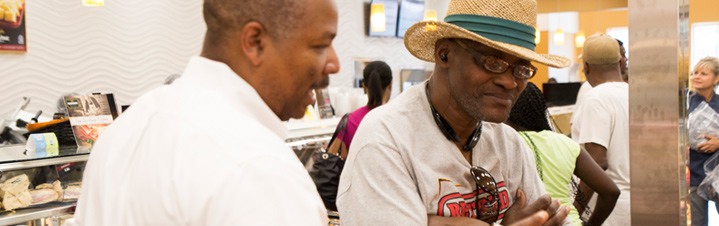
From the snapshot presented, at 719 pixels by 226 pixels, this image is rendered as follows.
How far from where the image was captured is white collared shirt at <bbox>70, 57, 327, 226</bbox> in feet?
2.99

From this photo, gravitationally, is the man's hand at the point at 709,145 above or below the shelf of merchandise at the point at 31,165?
below

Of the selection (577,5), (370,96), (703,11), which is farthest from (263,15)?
(577,5)

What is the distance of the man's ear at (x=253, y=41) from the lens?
1.12 metres

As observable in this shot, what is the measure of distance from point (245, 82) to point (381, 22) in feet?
32.4

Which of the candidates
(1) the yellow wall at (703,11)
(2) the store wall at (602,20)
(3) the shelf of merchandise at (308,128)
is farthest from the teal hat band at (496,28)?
(2) the store wall at (602,20)

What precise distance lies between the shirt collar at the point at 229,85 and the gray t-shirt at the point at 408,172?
2.33 feet

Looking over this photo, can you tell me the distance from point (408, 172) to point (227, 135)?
96cm

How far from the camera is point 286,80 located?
1.16 meters

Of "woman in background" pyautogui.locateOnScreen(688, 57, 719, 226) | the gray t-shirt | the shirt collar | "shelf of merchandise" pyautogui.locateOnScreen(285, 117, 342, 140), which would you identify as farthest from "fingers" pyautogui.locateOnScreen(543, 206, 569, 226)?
"woman in background" pyautogui.locateOnScreen(688, 57, 719, 226)

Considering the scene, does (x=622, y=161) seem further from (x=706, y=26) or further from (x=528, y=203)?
(x=706, y=26)

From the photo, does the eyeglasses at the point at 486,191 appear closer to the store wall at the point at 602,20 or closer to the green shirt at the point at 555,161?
the green shirt at the point at 555,161

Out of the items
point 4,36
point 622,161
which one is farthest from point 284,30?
point 4,36

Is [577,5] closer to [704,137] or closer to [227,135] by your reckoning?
[704,137]

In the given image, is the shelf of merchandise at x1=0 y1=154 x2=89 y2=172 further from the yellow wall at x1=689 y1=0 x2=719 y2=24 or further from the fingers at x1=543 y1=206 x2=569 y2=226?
the yellow wall at x1=689 y1=0 x2=719 y2=24
